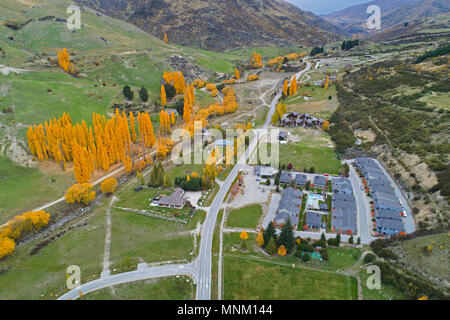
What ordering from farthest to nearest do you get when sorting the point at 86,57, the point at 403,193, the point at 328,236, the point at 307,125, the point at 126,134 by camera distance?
1. the point at 86,57
2. the point at 307,125
3. the point at 126,134
4. the point at 403,193
5. the point at 328,236

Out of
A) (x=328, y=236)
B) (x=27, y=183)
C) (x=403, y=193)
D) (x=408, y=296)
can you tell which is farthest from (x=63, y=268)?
(x=403, y=193)

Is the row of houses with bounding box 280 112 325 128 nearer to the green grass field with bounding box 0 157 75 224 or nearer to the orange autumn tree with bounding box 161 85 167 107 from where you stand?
the orange autumn tree with bounding box 161 85 167 107

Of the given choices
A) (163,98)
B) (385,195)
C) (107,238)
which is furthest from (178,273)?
(163,98)

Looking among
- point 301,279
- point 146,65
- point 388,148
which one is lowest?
point 301,279

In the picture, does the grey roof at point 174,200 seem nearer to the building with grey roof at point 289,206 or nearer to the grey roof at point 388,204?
the building with grey roof at point 289,206

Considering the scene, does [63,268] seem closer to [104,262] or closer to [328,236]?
[104,262]

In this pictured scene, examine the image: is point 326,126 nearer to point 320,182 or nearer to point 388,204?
point 320,182

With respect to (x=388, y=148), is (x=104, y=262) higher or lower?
lower
